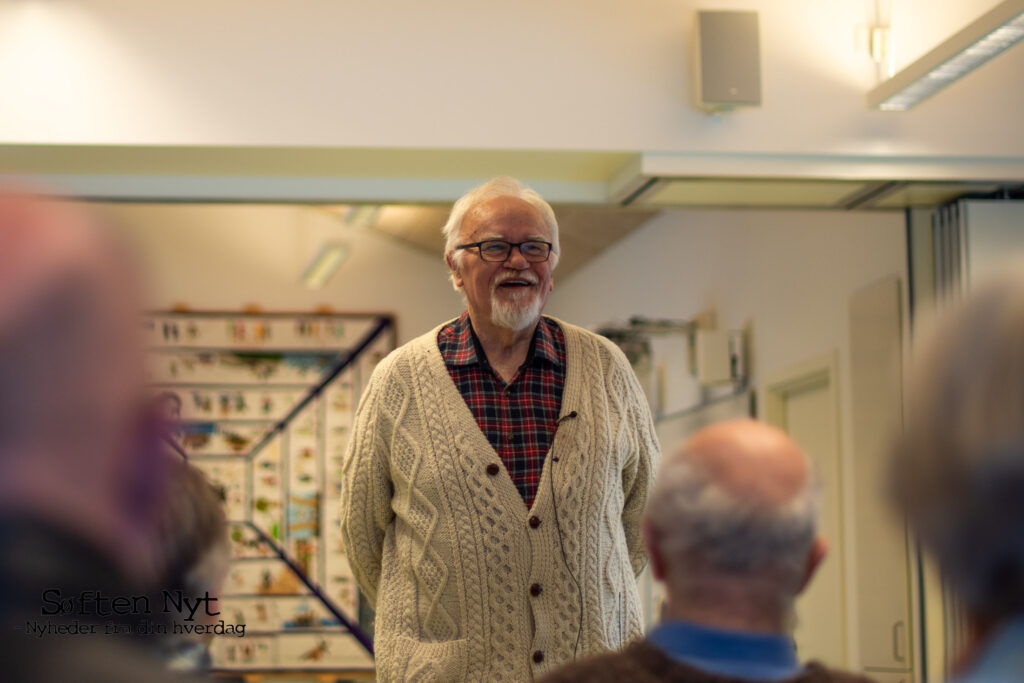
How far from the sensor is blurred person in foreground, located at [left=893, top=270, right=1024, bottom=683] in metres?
1.06

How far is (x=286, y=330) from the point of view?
31.8ft

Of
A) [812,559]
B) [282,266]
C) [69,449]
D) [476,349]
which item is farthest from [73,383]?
[282,266]

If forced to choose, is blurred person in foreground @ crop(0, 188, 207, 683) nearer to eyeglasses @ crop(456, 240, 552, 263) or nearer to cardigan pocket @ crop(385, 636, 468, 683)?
cardigan pocket @ crop(385, 636, 468, 683)

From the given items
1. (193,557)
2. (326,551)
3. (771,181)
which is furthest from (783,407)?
(193,557)

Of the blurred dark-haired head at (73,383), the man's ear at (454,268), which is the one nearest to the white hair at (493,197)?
the man's ear at (454,268)

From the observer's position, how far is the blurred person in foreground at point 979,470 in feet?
3.48

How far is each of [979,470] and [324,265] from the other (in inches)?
333

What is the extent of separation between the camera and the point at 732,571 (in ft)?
3.98

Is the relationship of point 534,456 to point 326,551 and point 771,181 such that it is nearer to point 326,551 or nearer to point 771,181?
point 771,181

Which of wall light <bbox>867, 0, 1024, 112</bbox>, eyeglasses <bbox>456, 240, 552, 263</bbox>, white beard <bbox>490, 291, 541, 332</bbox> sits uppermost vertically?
wall light <bbox>867, 0, 1024, 112</bbox>

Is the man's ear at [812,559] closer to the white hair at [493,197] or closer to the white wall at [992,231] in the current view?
the white hair at [493,197]

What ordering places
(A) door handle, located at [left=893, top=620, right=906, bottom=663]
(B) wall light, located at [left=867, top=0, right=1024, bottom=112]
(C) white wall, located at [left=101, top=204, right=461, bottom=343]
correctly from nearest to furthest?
(B) wall light, located at [left=867, top=0, right=1024, bottom=112], (A) door handle, located at [left=893, top=620, right=906, bottom=663], (C) white wall, located at [left=101, top=204, right=461, bottom=343]

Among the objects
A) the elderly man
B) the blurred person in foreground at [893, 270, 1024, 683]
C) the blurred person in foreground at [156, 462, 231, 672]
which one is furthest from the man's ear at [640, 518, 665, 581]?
the elderly man

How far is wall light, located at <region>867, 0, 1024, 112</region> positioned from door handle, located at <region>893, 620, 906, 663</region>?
194 cm
